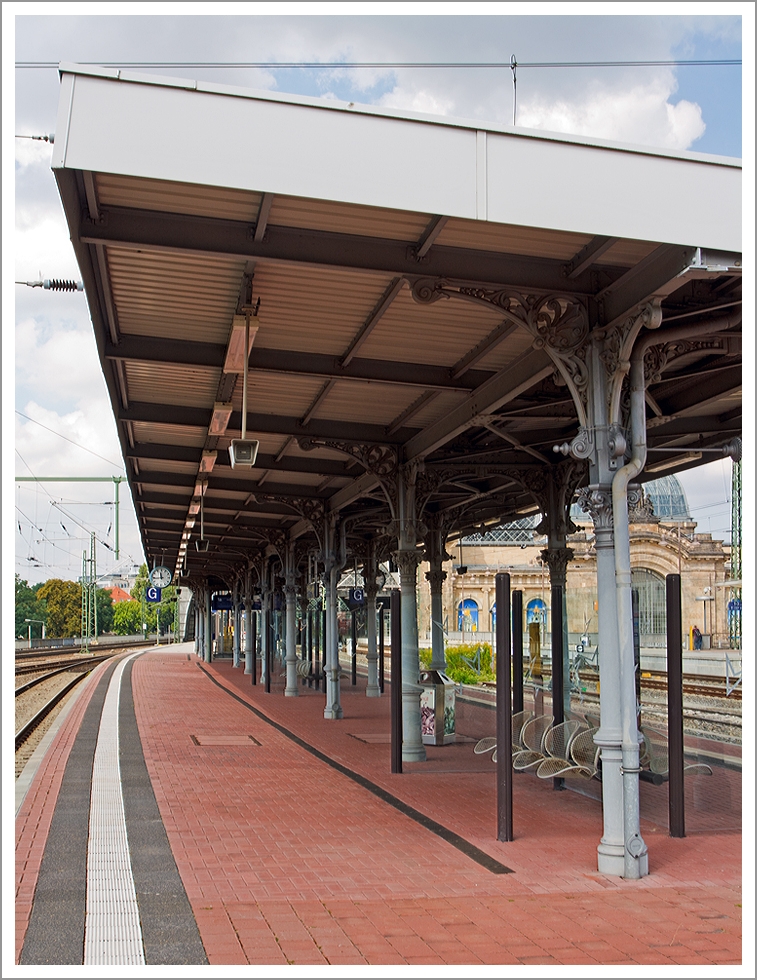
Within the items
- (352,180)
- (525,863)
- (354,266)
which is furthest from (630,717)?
(352,180)

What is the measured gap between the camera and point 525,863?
24.4ft

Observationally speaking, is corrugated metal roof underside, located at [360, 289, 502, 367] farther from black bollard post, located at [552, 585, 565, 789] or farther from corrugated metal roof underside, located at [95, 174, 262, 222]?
black bollard post, located at [552, 585, 565, 789]

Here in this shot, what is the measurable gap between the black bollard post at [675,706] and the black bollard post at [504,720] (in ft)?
4.60

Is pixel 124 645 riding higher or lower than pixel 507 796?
lower

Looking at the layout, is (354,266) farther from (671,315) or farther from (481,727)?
(481,727)

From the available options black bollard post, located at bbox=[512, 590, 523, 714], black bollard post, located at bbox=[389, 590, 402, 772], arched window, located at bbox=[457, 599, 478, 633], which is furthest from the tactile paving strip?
arched window, located at bbox=[457, 599, 478, 633]

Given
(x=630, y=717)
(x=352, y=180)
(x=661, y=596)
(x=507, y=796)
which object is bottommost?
(x=507, y=796)

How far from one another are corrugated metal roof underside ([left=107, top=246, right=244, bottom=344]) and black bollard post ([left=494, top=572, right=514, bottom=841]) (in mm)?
3383

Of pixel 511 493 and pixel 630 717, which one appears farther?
pixel 511 493

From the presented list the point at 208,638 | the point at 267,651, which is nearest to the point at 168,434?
the point at 267,651

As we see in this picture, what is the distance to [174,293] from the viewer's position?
324 inches

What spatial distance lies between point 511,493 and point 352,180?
37.3 ft

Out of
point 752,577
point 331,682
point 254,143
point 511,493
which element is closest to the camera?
point 254,143

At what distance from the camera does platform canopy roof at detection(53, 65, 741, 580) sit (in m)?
5.63
